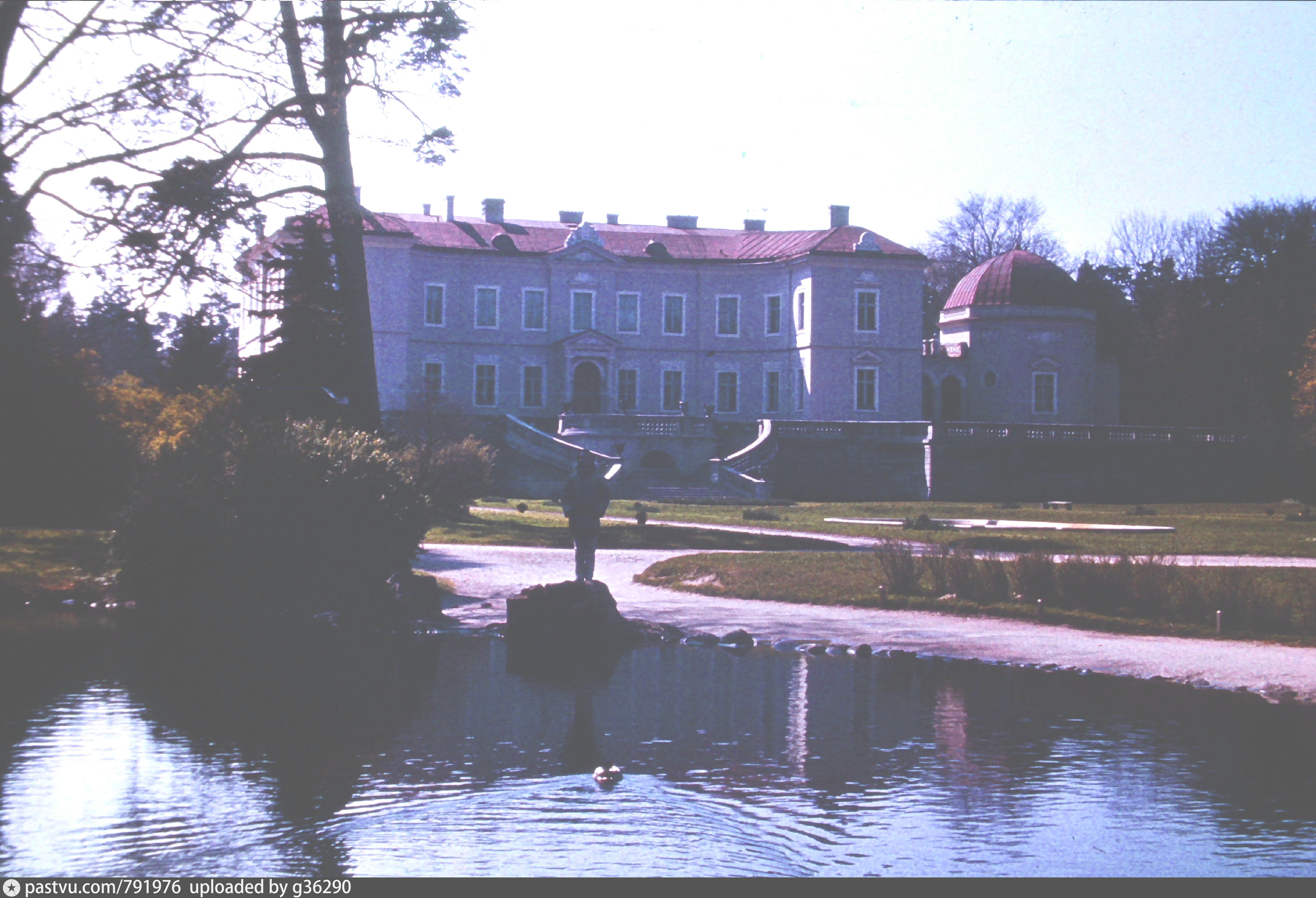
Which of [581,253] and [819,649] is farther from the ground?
[581,253]

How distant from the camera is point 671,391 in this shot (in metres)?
62.0

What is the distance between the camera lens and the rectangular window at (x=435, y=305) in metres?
58.6

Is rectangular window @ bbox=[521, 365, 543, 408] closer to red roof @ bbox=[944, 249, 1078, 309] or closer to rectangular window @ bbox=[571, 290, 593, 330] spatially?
rectangular window @ bbox=[571, 290, 593, 330]

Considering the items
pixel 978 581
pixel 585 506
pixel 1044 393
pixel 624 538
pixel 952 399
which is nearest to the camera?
pixel 585 506

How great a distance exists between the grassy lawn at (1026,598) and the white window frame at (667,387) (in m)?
40.3

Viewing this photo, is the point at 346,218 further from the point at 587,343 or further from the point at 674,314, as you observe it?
the point at 674,314

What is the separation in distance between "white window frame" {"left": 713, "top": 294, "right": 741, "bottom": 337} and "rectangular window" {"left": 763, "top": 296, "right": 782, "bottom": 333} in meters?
1.29

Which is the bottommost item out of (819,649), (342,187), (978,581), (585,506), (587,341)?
(819,649)

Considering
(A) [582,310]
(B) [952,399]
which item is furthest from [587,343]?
(B) [952,399]

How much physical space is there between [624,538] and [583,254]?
3480cm

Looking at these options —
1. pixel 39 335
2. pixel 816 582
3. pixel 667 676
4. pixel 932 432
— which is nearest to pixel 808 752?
pixel 667 676

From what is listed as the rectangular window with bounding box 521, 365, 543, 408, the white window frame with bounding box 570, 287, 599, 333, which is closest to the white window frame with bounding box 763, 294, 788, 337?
the white window frame with bounding box 570, 287, 599, 333

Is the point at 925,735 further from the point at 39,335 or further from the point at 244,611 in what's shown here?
the point at 39,335

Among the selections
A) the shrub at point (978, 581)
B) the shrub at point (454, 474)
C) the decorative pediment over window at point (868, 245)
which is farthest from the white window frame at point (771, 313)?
the shrub at point (978, 581)
